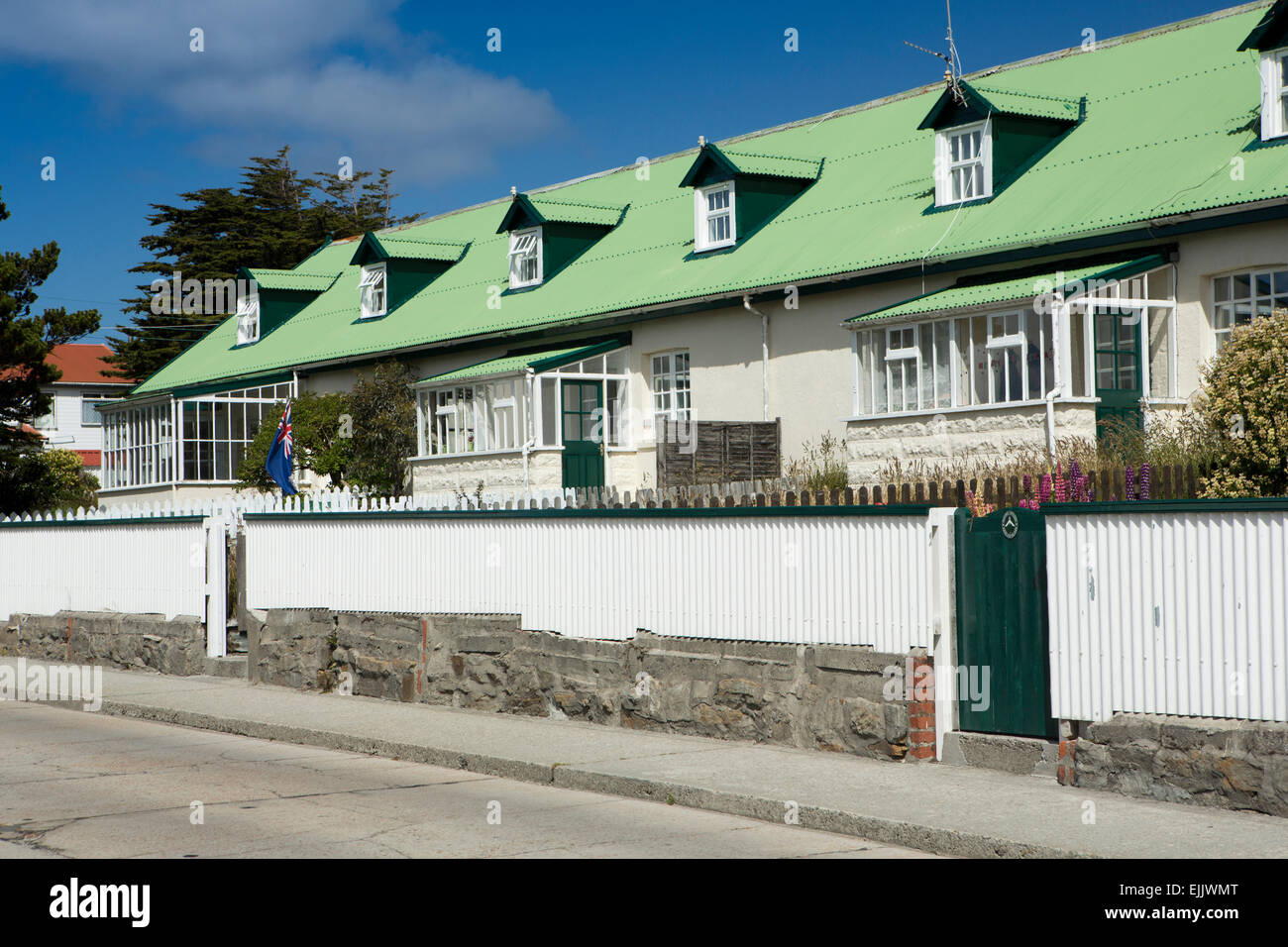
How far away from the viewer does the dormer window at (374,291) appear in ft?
114

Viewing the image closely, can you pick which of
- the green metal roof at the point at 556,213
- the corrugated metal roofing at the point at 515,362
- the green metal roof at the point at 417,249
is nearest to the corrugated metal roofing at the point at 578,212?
the green metal roof at the point at 556,213

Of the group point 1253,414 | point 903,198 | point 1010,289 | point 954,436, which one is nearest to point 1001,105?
point 903,198

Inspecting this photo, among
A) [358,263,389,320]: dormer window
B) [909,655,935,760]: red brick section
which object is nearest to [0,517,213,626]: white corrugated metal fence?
[909,655,935,760]: red brick section

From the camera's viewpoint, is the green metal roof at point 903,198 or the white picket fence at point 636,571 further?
the green metal roof at point 903,198

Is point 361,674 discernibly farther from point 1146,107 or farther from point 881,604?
point 1146,107

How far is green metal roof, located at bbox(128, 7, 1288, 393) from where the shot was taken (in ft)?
62.6

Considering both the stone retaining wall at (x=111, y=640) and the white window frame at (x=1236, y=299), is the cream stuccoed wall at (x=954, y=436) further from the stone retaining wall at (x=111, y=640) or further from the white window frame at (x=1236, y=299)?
the stone retaining wall at (x=111, y=640)

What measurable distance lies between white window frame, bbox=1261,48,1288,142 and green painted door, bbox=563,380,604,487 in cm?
1269

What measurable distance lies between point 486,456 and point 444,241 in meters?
10.8

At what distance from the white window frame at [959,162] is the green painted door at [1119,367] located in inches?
150

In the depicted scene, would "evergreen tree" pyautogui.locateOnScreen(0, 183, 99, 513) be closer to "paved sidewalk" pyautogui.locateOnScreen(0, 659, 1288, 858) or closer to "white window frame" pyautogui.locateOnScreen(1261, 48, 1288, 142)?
"paved sidewalk" pyautogui.locateOnScreen(0, 659, 1288, 858)

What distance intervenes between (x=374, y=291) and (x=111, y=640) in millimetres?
17010

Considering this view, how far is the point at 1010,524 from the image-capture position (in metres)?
10.1

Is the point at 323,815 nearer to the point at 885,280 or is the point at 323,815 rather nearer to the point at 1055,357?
the point at 1055,357
